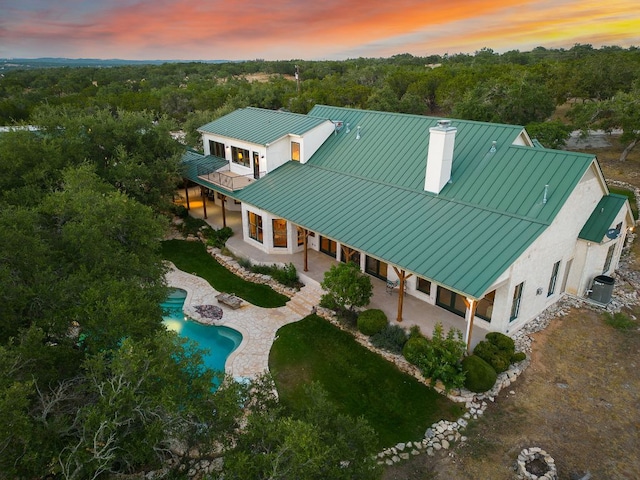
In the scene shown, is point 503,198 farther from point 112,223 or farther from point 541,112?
point 541,112

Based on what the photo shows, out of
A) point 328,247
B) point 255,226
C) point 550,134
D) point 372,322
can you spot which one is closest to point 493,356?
point 372,322

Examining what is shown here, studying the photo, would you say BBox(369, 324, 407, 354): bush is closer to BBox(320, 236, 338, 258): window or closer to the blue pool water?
the blue pool water

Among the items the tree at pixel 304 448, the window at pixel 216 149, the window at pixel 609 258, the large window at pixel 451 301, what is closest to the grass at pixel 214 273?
the window at pixel 216 149

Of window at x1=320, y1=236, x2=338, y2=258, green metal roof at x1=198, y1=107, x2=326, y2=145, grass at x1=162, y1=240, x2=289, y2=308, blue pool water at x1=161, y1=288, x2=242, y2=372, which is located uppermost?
green metal roof at x1=198, y1=107, x2=326, y2=145

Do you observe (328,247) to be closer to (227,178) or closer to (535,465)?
(227,178)

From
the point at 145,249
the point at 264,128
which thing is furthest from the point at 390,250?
the point at 264,128

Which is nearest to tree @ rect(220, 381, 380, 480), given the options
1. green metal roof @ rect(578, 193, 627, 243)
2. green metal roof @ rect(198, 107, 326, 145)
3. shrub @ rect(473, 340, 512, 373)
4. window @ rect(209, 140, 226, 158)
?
shrub @ rect(473, 340, 512, 373)

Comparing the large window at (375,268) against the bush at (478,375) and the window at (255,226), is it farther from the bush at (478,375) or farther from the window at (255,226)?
the bush at (478,375)
